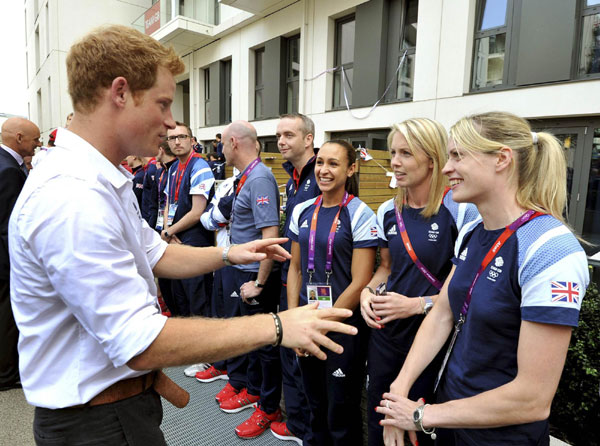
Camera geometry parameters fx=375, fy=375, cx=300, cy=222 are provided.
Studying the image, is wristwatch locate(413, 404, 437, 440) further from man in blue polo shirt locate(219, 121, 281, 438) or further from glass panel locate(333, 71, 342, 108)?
glass panel locate(333, 71, 342, 108)

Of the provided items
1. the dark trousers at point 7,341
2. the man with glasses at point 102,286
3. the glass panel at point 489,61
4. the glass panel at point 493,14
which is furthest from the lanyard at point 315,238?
the glass panel at point 493,14

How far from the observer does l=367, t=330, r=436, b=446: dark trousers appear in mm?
1941

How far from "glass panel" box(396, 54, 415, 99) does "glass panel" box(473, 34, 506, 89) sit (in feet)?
4.47

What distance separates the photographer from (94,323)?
3.35ft

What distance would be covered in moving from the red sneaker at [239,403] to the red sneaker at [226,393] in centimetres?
5

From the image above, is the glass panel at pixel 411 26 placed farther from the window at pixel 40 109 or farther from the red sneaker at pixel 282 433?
the window at pixel 40 109

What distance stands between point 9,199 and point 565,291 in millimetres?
3936

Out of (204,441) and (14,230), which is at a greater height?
(14,230)

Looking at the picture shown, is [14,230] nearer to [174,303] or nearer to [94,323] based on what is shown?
[94,323]

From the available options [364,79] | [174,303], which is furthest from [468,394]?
[364,79]

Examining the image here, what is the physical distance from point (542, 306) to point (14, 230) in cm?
164

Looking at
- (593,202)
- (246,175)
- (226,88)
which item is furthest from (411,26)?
(226,88)

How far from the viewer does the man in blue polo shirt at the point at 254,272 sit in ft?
9.66

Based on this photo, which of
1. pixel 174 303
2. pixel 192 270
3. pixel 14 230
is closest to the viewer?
pixel 14 230
